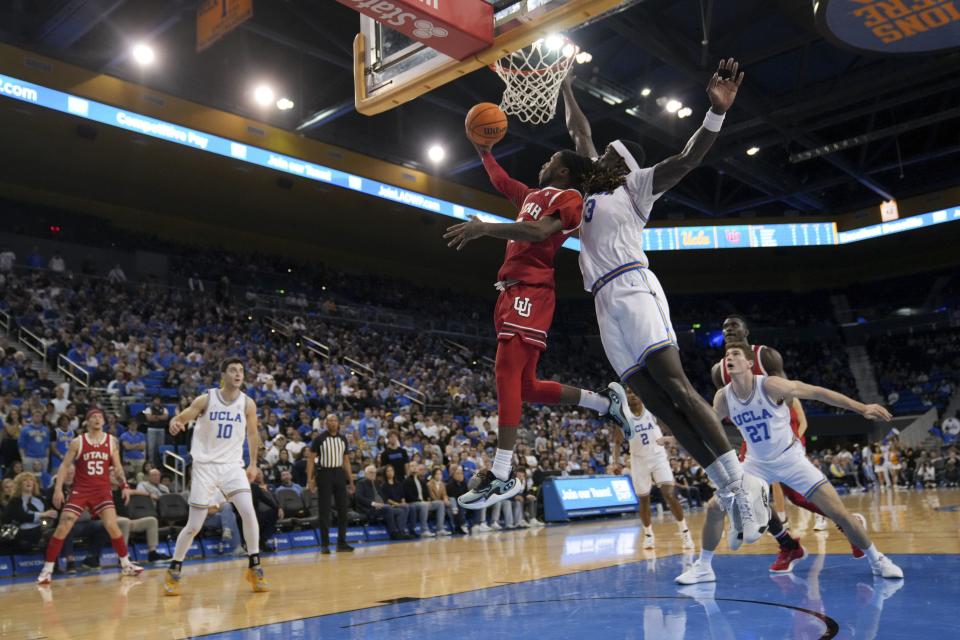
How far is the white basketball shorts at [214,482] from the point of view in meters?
7.11

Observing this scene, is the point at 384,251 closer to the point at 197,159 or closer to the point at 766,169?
the point at 197,159

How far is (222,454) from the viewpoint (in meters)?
7.18

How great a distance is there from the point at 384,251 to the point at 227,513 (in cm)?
1713

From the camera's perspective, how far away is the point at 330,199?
22078 mm

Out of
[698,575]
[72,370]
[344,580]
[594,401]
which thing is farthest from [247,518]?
[72,370]

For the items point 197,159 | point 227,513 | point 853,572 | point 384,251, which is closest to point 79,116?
point 197,159

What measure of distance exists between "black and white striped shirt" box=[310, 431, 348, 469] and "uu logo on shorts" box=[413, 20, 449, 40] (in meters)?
6.41

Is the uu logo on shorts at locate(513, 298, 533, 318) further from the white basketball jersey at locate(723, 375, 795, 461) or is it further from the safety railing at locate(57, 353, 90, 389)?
the safety railing at locate(57, 353, 90, 389)

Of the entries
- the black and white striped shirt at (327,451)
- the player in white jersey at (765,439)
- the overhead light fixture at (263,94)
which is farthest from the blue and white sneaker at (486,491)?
the overhead light fixture at (263,94)

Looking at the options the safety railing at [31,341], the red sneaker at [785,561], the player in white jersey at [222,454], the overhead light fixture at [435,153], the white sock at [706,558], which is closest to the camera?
the white sock at [706,558]

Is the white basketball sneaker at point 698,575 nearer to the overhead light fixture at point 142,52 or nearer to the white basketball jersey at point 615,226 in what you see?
the white basketball jersey at point 615,226

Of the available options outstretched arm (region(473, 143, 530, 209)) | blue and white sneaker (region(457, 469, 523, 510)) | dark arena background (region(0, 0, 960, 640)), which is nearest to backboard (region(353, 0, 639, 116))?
dark arena background (region(0, 0, 960, 640))

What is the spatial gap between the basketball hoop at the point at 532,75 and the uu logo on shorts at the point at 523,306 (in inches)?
122

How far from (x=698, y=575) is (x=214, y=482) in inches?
169
